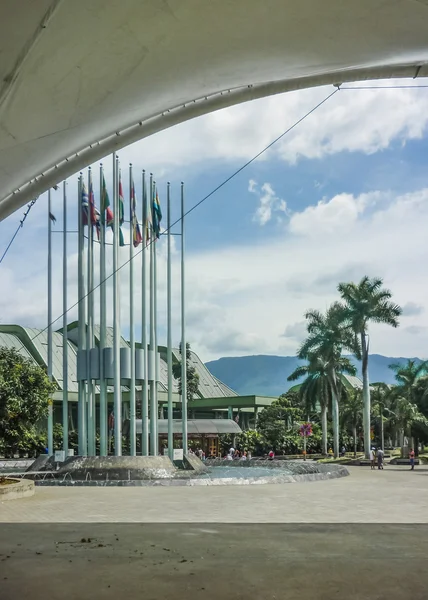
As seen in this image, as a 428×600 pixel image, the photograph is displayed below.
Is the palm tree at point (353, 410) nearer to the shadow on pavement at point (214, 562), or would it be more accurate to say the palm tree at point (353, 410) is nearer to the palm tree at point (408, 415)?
the palm tree at point (408, 415)

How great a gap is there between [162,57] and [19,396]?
587 inches

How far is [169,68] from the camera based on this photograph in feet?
22.2

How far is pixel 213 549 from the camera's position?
9.11 m

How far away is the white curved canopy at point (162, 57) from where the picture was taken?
558 centimetres

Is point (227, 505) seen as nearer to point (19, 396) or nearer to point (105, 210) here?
point (19, 396)

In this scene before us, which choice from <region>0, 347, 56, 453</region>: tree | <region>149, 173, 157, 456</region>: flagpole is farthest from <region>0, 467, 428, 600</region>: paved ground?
<region>149, 173, 157, 456</region>: flagpole

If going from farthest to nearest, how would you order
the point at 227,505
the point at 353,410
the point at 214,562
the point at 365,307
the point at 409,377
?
the point at 409,377, the point at 353,410, the point at 365,307, the point at 227,505, the point at 214,562

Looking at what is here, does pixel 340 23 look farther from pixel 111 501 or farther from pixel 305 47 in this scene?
pixel 111 501

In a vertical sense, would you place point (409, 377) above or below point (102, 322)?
below

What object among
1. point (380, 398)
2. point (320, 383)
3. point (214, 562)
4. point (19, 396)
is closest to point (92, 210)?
point (19, 396)

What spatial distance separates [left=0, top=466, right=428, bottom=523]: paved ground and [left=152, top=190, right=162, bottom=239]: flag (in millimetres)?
11361

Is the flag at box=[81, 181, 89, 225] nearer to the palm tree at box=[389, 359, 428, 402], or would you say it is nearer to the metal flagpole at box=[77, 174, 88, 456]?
the metal flagpole at box=[77, 174, 88, 456]

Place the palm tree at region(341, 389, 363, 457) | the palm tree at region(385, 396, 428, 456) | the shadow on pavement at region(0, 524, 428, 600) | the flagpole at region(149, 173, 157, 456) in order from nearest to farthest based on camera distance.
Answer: the shadow on pavement at region(0, 524, 428, 600) → the flagpole at region(149, 173, 157, 456) → the palm tree at region(385, 396, 428, 456) → the palm tree at region(341, 389, 363, 457)

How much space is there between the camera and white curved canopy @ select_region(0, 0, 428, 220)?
558 cm
